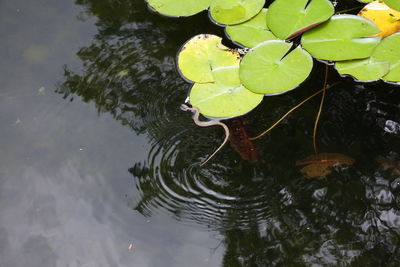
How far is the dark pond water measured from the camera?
202 cm

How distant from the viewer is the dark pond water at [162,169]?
2.02 m

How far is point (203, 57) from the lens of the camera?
2.32 m

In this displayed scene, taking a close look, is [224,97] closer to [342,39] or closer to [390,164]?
[342,39]

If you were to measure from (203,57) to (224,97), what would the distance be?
0.94ft

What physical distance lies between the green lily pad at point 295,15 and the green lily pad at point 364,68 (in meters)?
0.27

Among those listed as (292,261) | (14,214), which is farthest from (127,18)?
(292,261)

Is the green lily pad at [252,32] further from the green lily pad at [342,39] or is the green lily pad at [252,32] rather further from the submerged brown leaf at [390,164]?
the submerged brown leaf at [390,164]

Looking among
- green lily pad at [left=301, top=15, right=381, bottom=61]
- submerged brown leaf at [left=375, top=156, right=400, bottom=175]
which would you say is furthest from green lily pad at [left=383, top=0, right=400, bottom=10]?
submerged brown leaf at [left=375, top=156, right=400, bottom=175]

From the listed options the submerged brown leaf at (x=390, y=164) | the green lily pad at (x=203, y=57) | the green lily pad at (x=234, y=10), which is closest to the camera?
the submerged brown leaf at (x=390, y=164)

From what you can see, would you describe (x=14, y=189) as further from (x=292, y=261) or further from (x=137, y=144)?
(x=292, y=261)

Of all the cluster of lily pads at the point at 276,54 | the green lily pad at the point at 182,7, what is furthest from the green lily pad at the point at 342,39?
the green lily pad at the point at 182,7

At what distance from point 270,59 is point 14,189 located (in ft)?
4.85

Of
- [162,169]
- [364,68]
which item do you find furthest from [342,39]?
[162,169]

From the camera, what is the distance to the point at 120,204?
2098 mm
